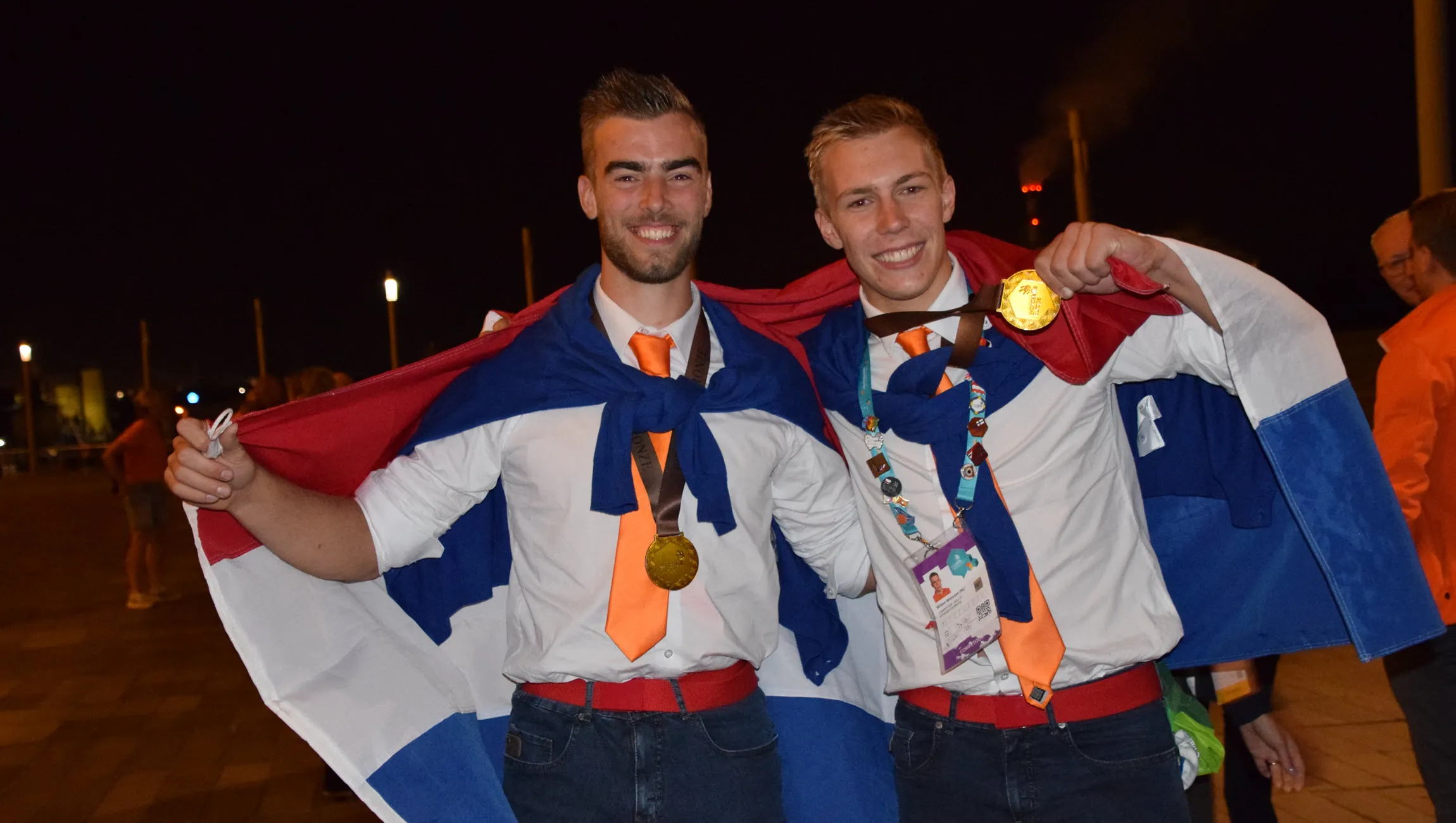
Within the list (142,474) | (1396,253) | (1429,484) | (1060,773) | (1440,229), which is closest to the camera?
(1060,773)

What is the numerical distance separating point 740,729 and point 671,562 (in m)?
0.41

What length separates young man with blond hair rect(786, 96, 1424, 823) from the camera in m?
2.38

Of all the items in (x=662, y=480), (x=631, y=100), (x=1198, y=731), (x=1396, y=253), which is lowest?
(x=1198, y=731)

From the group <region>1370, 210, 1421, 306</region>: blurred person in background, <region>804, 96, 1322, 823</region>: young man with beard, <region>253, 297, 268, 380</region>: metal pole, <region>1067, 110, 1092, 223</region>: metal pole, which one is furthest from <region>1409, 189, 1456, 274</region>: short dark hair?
<region>253, 297, 268, 380</region>: metal pole

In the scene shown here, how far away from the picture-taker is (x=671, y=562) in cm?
260

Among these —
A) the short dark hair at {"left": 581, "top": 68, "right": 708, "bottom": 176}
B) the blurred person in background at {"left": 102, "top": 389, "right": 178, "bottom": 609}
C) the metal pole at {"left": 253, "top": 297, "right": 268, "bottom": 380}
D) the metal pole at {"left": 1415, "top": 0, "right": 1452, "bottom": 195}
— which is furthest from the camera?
the metal pole at {"left": 253, "top": 297, "right": 268, "bottom": 380}

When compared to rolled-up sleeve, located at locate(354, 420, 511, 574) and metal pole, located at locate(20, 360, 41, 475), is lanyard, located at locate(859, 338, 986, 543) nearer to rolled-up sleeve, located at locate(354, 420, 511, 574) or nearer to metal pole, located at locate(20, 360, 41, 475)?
rolled-up sleeve, located at locate(354, 420, 511, 574)

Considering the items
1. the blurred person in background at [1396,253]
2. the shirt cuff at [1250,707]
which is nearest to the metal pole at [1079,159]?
the blurred person in background at [1396,253]

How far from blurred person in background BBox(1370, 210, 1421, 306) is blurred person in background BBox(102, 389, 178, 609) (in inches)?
384

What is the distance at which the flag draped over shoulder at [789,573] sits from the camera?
2400 mm

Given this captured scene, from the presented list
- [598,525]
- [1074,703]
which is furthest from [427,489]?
[1074,703]

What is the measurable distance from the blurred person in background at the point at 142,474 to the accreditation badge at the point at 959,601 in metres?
9.57

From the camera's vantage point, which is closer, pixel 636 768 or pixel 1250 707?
pixel 636 768

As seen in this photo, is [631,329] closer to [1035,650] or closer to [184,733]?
[1035,650]
